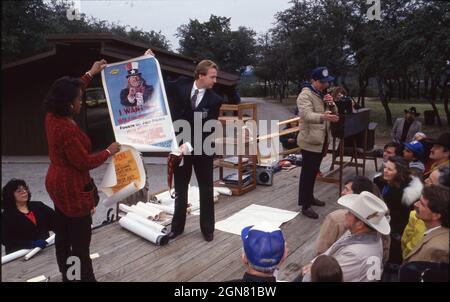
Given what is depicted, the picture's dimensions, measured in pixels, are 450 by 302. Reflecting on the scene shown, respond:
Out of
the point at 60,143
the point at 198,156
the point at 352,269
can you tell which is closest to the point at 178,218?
the point at 198,156

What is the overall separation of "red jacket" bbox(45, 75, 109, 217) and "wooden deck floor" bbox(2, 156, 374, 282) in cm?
90

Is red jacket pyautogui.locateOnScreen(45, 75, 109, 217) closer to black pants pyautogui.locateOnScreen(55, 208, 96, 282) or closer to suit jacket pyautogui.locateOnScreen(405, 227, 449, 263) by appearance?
black pants pyautogui.locateOnScreen(55, 208, 96, 282)

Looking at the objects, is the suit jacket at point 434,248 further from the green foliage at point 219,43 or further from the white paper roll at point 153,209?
the green foliage at point 219,43

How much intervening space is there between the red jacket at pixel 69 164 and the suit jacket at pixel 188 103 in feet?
3.94

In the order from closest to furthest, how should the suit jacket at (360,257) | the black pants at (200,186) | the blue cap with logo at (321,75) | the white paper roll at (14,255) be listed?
1. the suit jacket at (360,257)
2. the white paper roll at (14,255)
3. the black pants at (200,186)
4. the blue cap with logo at (321,75)

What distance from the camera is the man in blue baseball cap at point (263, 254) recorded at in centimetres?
213

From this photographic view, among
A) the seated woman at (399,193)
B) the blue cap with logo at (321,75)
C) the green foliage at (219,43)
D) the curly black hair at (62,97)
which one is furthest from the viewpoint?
the green foliage at (219,43)

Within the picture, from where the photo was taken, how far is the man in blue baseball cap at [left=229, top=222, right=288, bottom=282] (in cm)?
213

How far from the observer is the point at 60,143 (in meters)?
2.59

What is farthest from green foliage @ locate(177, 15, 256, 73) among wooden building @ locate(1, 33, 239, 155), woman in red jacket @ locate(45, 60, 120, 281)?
woman in red jacket @ locate(45, 60, 120, 281)

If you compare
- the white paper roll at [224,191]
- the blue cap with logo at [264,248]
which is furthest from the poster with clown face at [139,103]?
the white paper roll at [224,191]

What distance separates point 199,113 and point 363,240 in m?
1.93

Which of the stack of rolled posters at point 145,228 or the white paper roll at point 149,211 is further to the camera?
the white paper roll at point 149,211

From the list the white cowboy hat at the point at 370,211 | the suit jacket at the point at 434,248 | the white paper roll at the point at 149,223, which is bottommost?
the white paper roll at the point at 149,223
